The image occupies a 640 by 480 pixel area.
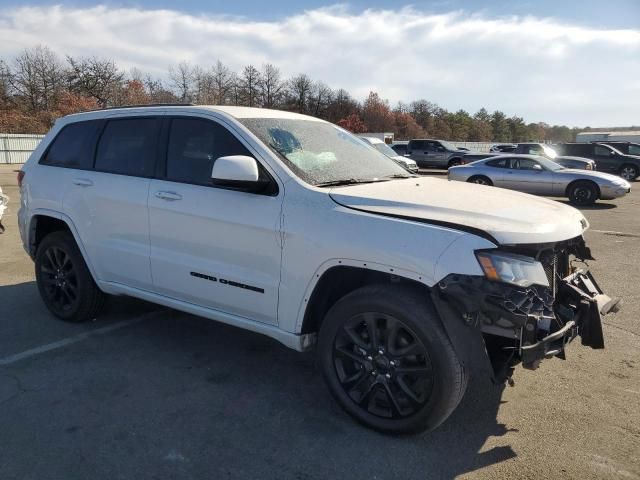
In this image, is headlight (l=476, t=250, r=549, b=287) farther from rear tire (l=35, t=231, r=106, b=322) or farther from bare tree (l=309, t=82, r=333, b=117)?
bare tree (l=309, t=82, r=333, b=117)

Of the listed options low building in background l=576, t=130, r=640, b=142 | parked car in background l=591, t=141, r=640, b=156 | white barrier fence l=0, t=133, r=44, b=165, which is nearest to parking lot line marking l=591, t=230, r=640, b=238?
parked car in background l=591, t=141, r=640, b=156

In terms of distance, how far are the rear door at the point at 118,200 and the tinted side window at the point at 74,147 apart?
0.08 m

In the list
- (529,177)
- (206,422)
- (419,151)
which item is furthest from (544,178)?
(419,151)

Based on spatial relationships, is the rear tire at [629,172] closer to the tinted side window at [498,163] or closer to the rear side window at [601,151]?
the rear side window at [601,151]

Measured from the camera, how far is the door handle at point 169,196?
3.75m

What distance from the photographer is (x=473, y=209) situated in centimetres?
300

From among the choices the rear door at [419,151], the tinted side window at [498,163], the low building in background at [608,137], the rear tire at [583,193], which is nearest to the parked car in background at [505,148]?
the rear door at [419,151]

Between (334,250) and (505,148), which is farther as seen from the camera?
(505,148)

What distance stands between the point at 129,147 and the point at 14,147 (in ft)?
106

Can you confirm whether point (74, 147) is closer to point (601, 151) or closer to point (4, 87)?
point (601, 151)

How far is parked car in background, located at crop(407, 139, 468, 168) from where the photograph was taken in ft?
94.3

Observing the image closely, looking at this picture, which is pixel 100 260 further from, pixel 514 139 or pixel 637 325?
pixel 514 139

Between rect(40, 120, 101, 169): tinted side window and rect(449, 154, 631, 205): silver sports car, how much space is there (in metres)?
10.7

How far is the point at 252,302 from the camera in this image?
3.42 meters
